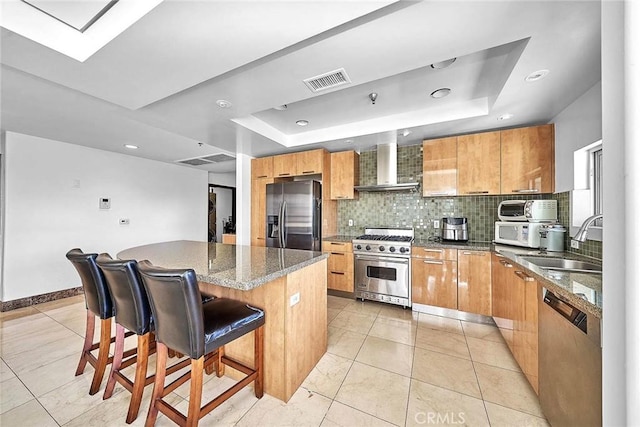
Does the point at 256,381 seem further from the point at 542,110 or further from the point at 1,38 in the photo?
the point at 542,110

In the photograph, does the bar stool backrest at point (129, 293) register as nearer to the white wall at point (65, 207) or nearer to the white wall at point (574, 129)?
the white wall at point (65, 207)

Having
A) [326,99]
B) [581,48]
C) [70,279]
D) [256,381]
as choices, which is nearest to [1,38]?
[326,99]

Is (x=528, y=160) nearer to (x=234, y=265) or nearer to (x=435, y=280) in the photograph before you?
(x=435, y=280)

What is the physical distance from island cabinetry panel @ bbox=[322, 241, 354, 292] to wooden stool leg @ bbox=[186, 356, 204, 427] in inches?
93.3

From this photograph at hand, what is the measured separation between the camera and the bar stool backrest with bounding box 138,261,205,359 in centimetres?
113

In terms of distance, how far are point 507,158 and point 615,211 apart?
8.63ft

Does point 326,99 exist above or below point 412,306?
above

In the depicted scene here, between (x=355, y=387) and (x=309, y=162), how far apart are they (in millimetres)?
2881

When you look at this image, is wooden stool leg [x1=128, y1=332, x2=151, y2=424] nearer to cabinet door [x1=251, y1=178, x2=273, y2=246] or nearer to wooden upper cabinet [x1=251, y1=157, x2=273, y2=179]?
cabinet door [x1=251, y1=178, x2=273, y2=246]

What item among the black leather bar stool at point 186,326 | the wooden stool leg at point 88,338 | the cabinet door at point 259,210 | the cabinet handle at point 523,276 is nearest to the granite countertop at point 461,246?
the cabinet handle at point 523,276

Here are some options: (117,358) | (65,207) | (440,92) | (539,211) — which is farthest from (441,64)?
(65,207)

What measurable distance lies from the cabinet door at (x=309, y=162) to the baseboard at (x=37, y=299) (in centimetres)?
401

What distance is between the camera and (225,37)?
Result: 1384 millimetres

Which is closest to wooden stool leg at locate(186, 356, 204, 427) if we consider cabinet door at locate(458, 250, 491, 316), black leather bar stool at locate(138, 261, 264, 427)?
black leather bar stool at locate(138, 261, 264, 427)
